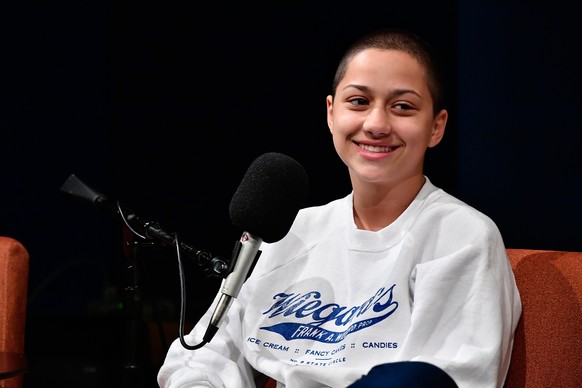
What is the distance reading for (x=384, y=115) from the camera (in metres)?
1.80

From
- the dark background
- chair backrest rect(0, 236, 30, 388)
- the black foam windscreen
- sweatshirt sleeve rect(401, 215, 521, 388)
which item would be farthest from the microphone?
chair backrest rect(0, 236, 30, 388)

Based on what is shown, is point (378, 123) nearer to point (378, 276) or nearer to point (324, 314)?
point (378, 276)

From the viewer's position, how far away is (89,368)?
11.0ft

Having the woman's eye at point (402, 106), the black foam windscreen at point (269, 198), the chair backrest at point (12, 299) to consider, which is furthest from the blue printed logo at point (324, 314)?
the chair backrest at point (12, 299)

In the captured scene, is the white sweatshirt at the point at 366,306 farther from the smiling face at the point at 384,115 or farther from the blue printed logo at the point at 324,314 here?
the smiling face at the point at 384,115

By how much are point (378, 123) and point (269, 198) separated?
292 mm

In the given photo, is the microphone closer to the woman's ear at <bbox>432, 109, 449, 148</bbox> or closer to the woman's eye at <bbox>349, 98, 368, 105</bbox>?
the woman's eye at <bbox>349, 98, 368, 105</bbox>

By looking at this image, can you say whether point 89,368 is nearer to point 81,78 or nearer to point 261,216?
point 81,78

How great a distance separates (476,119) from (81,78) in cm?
221

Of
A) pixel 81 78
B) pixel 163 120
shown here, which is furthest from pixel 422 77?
pixel 81 78

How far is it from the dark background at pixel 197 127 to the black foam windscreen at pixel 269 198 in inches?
26.7

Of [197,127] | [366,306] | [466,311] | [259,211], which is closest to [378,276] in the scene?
[366,306]

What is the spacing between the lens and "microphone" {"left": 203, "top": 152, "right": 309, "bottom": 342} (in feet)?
5.13

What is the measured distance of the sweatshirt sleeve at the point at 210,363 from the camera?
187 centimetres
